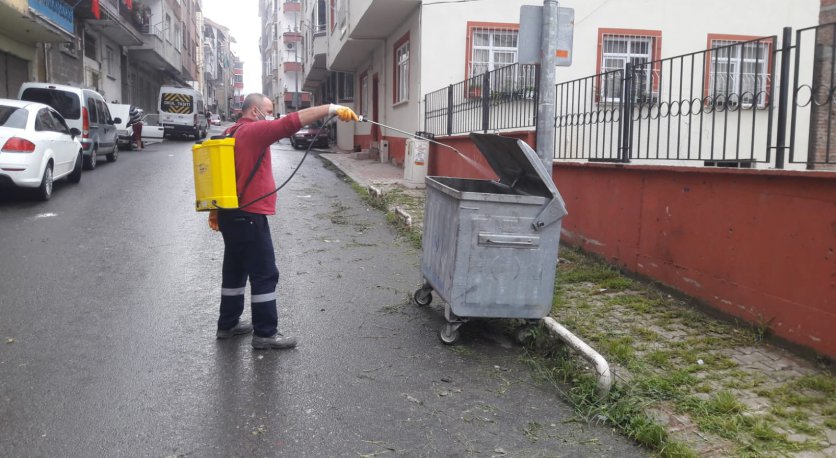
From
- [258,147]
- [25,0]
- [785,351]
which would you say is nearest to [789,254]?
[785,351]

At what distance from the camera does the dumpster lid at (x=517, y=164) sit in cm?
482

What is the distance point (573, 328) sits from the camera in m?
5.25

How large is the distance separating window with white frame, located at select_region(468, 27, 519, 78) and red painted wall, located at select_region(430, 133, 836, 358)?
9.92 meters

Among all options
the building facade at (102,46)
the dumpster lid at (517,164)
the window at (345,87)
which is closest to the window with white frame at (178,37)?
the building facade at (102,46)

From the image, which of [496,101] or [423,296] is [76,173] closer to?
[496,101]

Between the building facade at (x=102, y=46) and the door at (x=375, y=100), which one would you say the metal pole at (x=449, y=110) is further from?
the building facade at (x=102, y=46)

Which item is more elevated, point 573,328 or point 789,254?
point 789,254

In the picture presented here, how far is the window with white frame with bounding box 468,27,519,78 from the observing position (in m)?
16.8

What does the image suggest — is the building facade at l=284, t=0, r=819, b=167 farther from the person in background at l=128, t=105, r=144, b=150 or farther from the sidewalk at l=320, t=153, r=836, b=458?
the sidewalk at l=320, t=153, r=836, b=458

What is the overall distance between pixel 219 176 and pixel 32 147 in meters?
7.49

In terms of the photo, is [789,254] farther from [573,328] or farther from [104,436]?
[104,436]

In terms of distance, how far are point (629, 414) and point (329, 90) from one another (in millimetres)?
38258

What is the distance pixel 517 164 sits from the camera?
17.6ft

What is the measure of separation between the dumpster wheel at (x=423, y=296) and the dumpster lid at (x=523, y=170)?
1.10 meters
